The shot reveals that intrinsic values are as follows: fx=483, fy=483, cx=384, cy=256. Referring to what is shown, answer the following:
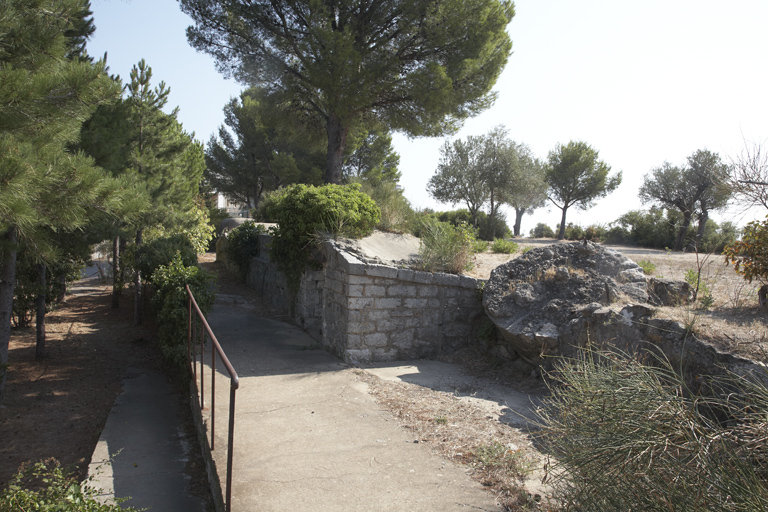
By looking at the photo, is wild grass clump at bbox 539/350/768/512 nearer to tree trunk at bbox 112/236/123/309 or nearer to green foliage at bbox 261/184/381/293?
green foliage at bbox 261/184/381/293

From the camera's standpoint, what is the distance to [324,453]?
3.94 m

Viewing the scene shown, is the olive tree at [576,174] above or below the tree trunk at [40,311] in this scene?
above

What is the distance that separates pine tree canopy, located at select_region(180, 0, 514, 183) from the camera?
11.5 meters

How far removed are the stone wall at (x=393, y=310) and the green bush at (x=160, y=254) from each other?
2769mm

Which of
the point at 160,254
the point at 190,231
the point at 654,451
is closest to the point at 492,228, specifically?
the point at 190,231

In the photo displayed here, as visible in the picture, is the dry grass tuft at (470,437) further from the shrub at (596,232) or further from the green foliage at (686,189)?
the shrub at (596,232)

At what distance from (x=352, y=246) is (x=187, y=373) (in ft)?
9.23

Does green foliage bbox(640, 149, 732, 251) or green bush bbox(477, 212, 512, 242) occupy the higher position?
green foliage bbox(640, 149, 732, 251)

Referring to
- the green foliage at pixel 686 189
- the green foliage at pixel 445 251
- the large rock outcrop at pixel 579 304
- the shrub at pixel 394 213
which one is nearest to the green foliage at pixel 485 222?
the green foliage at pixel 686 189

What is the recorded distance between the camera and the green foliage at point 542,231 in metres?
30.4

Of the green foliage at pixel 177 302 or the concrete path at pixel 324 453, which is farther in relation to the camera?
the green foliage at pixel 177 302

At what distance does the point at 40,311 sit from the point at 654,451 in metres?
9.00

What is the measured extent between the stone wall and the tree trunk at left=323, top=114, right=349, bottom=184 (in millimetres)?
5868

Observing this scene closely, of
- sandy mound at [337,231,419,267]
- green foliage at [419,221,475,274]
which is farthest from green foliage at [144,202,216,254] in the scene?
green foliage at [419,221,475,274]
